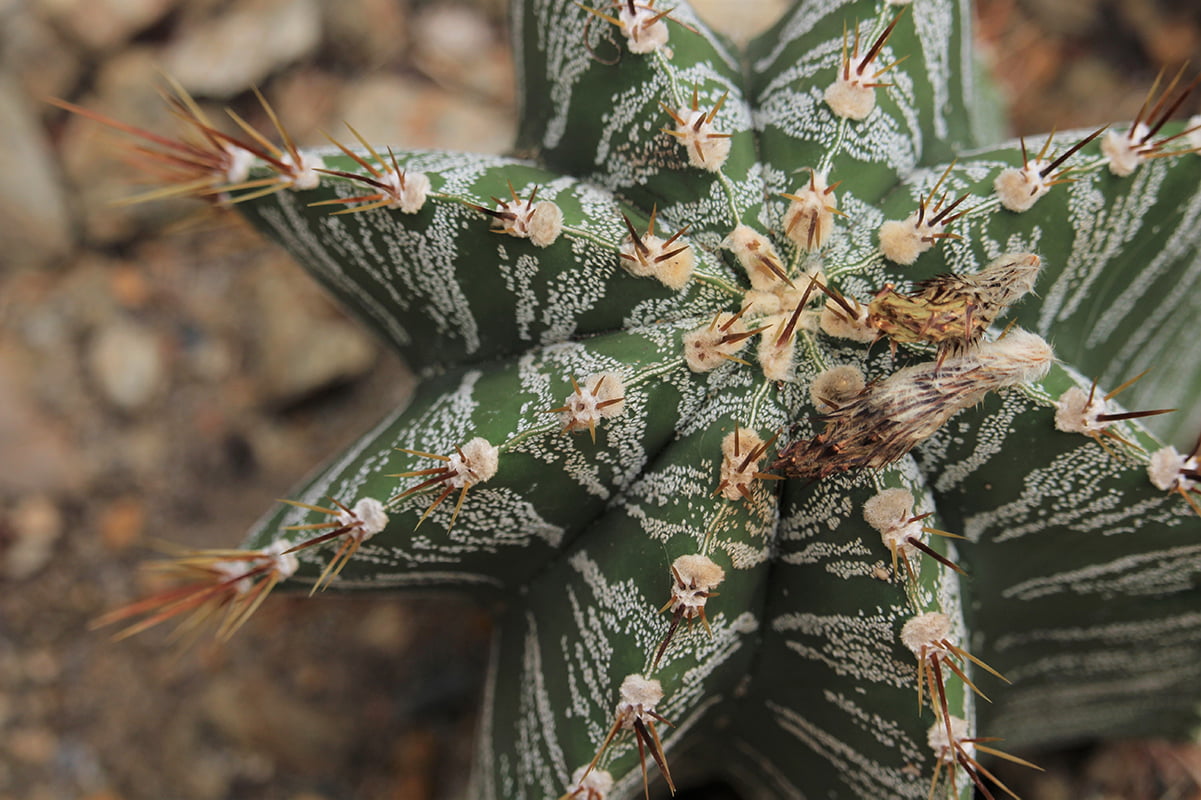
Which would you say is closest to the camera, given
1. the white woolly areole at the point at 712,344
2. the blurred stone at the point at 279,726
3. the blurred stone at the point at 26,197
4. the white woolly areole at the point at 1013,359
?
the white woolly areole at the point at 1013,359

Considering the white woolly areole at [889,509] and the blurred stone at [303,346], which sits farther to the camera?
the blurred stone at [303,346]

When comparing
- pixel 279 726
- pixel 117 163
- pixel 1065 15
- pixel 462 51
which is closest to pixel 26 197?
pixel 117 163

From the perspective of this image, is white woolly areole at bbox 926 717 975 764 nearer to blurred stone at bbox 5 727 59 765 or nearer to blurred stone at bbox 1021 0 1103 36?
blurred stone at bbox 5 727 59 765

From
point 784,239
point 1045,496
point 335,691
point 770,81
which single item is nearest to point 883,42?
point 770,81

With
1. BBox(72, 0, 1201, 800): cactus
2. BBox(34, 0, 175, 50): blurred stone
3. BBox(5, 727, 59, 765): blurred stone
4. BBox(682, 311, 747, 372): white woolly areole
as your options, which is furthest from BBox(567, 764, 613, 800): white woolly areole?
BBox(34, 0, 175, 50): blurred stone

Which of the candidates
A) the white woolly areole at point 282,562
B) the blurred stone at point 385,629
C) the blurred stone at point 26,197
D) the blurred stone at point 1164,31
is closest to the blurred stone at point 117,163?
the blurred stone at point 26,197

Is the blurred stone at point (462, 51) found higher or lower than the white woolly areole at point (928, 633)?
higher

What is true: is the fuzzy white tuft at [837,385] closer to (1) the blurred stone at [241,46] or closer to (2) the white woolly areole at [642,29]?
(2) the white woolly areole at [642,29]
